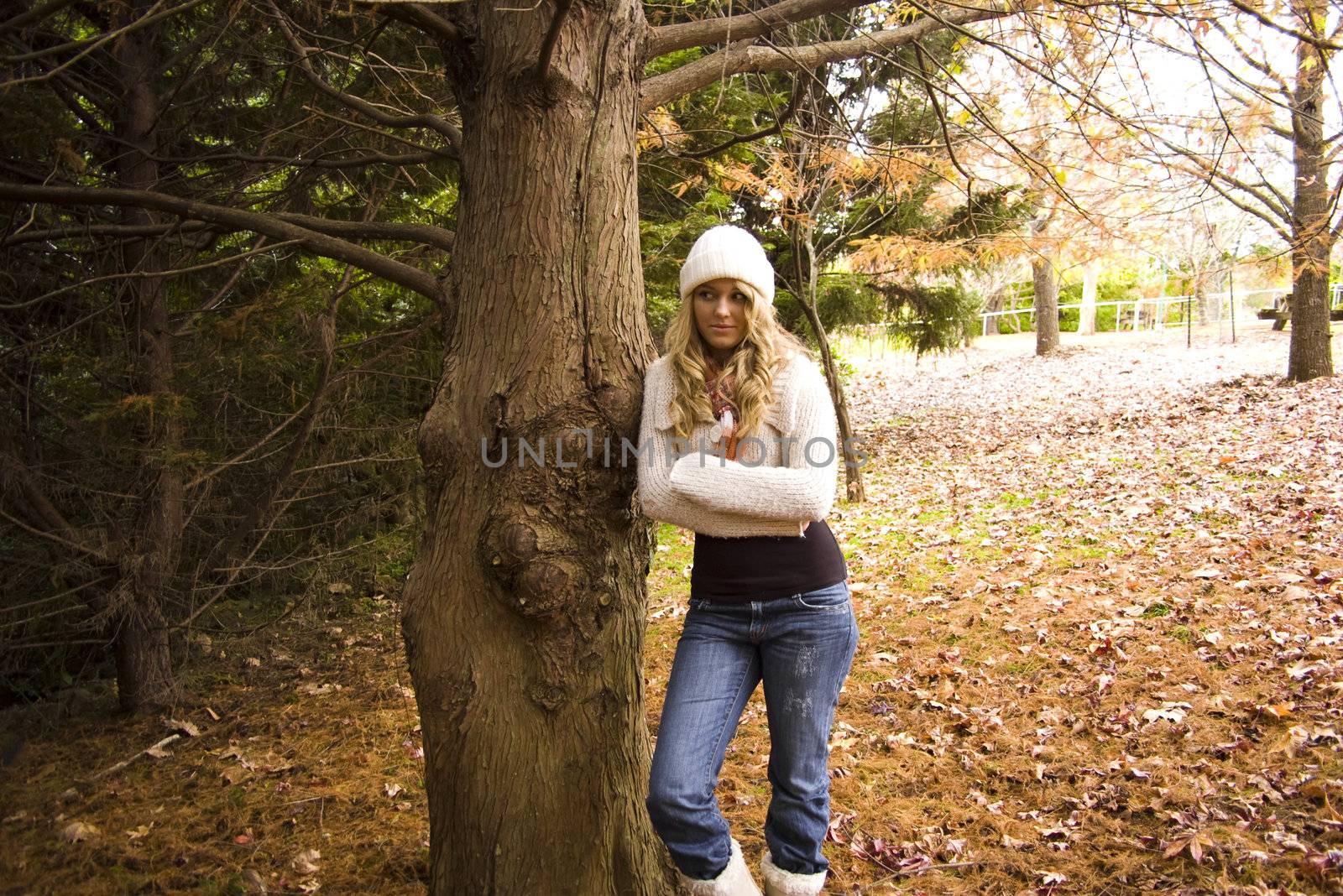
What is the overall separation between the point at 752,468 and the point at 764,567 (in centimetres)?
30

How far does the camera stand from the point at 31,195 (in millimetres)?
3459

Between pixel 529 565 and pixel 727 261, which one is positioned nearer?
pixel 529 565

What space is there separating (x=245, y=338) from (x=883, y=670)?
154 inches

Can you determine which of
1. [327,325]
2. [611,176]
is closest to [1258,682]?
[611,176]

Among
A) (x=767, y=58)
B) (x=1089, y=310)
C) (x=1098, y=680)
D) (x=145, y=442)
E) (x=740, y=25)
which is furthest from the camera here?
(x=1089, y=310)

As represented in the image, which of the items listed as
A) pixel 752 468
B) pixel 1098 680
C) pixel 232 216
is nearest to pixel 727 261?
pixel 752 468

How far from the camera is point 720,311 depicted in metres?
2.68

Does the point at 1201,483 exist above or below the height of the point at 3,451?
below

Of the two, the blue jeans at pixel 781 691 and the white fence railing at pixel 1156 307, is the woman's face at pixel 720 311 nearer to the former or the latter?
the blue jeans at pixel 781 691

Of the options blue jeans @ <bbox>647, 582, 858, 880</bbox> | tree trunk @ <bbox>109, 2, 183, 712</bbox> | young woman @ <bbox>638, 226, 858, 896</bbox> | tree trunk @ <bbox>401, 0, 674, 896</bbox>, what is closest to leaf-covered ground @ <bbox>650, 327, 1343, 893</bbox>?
blue jeans @ <bbox>647, 582, 858, 880</bbox>

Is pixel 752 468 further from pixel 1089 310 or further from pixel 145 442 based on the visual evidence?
pixel 1089 310

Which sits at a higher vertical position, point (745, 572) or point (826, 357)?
point (826, 357)

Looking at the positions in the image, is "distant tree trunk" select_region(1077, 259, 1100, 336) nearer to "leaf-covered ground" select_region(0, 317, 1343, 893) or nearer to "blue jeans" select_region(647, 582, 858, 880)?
"leaf-covered ground" select_region(0, 317, 1343, 893)

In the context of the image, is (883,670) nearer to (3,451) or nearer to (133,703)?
(133,703)
